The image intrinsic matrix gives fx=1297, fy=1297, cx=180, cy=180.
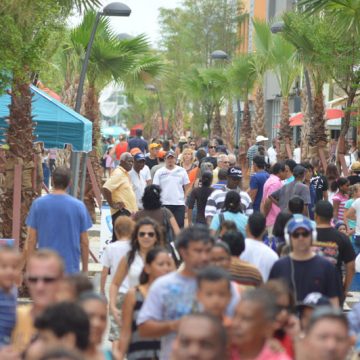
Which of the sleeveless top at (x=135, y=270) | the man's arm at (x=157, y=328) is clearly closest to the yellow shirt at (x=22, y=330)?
the man's arm at (x=157, y=328)

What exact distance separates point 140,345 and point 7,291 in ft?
3.72

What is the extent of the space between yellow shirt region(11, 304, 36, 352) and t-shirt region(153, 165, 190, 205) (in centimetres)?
1162

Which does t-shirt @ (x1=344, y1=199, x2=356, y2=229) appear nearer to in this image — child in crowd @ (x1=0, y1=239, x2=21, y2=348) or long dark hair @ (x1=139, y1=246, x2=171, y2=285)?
long dark hair @ (x1=139, y1=246, x2=171, y2=285)

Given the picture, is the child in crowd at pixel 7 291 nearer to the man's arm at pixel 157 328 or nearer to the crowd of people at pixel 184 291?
the crowd of people at pixel 184 291

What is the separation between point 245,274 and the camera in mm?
9414

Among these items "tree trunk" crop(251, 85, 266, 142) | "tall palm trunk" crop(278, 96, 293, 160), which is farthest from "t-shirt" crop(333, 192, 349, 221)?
"tree trunk" crop(251, 85, 266, 142)

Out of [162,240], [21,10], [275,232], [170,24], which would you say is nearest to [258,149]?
[21,10]

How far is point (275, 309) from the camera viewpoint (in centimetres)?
666

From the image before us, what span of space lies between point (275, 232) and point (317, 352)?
692cm

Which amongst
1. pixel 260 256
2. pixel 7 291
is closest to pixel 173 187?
pixel 260 256

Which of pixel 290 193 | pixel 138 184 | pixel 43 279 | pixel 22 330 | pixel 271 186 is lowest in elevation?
pixel 22 330

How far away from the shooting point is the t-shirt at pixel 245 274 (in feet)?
30.7

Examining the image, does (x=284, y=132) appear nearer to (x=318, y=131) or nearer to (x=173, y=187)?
(x=318, y=131)

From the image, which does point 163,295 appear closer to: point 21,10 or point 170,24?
point 21,10
